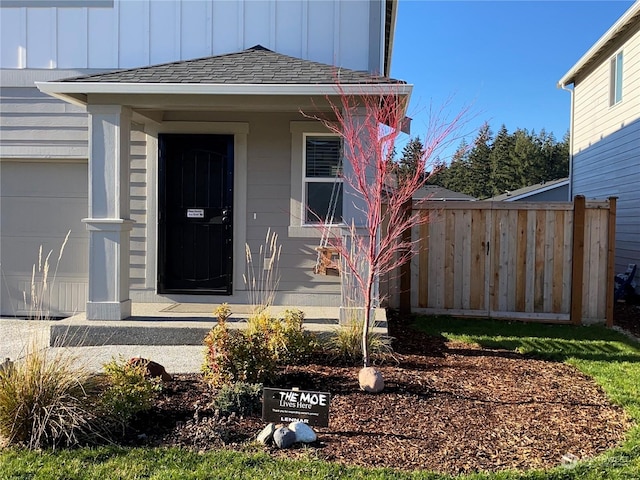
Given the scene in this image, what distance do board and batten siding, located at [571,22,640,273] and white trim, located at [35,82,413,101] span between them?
7354mm

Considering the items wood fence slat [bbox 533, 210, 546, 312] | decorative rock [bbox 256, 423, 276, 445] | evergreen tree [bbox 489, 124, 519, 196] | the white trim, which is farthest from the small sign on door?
evergreen tree [bbox 489, 124, 519, 196]

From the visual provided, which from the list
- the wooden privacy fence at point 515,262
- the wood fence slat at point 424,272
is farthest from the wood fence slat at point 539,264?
the wood fence slat at point 424,272

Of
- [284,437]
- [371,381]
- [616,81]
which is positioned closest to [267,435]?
[284,437]

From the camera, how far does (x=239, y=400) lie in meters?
3.92

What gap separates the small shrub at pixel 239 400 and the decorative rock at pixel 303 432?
0.48 metres

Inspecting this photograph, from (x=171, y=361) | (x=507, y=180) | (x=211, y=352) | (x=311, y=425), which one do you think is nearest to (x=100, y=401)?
(x=211, y=352)

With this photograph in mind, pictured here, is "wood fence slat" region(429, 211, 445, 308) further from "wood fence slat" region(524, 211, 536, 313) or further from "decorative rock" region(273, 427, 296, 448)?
"decorative rock" region(273, 427, 296, 448)

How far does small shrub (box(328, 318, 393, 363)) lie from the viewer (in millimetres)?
5352

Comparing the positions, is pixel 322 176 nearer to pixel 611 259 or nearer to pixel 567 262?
pixel 567 262

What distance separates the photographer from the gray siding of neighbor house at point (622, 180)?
1080 centimetres

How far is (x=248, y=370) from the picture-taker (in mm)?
4305

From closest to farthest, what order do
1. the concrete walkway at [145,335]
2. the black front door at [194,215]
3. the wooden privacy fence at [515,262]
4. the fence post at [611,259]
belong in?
the concrete walkway at [145,335] < the black front door at [194,215] < the fence post at [611,259] < the wooden privacy fence at [515,262]

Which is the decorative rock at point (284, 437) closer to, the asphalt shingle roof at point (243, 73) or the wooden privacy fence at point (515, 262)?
the asphalt shingle roof at point (243, 73)

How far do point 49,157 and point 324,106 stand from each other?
4091 millimetres
